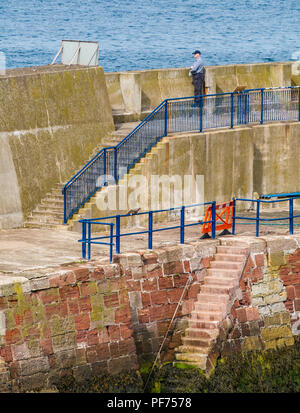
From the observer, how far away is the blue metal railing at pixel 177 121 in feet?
79.1

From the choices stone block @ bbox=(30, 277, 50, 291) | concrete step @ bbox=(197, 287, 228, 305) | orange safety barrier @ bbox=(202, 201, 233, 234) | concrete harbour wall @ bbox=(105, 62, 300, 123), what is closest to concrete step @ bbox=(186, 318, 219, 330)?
concrete step @ bbox=(197, 287, 228, 305)

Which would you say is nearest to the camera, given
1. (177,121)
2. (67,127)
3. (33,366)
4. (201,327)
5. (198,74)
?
(33,366)

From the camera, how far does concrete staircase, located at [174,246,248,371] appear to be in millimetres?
19766

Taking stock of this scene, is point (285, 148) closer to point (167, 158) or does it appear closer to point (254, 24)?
point (167, 158)

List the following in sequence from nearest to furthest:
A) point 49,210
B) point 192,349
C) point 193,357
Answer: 1. point 193,357
2. point 192,349
3. point 49,210

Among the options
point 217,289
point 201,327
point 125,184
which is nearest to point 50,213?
point 125,184

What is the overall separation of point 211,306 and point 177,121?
658cm

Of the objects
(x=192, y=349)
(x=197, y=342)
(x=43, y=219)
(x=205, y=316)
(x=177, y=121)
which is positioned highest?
(x=177, y=121)

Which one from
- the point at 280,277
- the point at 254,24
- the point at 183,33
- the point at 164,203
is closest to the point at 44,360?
the point at 280,277

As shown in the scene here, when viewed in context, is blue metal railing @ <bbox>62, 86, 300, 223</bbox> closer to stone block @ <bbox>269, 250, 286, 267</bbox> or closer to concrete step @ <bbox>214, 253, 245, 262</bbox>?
concrete step @ <bbox>214, 253, 245, 262</bbox>

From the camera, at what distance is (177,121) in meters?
25.7

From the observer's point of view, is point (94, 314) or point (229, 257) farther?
point (229, 257)

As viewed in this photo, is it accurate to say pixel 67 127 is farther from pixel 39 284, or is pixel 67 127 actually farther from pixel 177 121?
pixel 39 284

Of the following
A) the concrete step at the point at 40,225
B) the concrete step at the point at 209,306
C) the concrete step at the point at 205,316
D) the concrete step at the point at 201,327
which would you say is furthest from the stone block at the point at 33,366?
the concrete step at the point at 40,225
